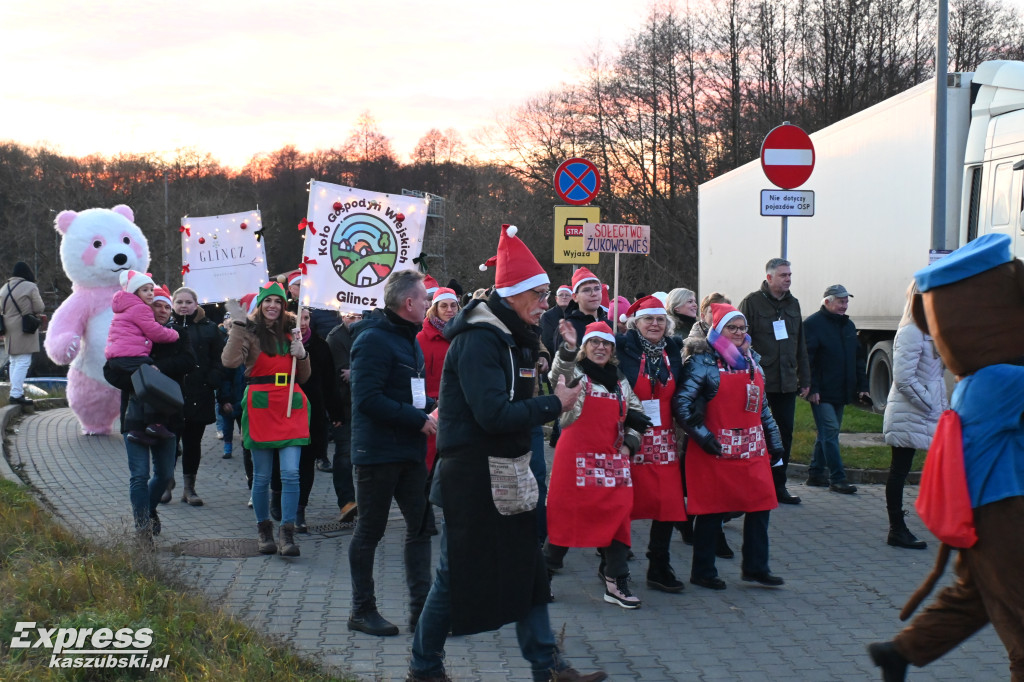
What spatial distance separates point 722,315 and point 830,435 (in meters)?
3.56


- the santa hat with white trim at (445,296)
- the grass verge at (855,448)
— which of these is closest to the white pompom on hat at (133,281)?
Result: the santa hat with white trim at (445,296)

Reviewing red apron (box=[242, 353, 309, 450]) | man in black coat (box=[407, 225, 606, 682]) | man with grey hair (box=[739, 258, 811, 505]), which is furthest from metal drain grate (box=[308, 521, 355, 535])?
man in black coat (box=[407, 225, 606, 682])

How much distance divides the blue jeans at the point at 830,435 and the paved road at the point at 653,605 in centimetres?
43

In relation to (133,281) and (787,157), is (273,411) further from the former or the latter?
(787,157)

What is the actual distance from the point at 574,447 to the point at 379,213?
2.75 m

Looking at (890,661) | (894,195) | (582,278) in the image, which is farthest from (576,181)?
(890,661)

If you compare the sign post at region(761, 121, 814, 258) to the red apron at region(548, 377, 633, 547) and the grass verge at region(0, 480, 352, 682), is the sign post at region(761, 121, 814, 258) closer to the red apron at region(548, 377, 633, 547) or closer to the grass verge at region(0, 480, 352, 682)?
the red apron at region(548, 377, 633, 547)

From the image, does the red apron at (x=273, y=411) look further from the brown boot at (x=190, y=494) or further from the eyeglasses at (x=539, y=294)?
the eyeglasses at (x=539, y=294)

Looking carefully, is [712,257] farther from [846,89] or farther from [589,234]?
[846,89]

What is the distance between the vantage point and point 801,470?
1057cm

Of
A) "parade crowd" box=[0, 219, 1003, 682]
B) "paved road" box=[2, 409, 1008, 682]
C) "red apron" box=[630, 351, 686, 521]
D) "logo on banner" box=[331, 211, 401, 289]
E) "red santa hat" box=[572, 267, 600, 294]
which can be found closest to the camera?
"parade crowd" box=[0, 219, 1003, 682]

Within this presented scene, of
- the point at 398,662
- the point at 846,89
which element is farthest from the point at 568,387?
the point at 846,89

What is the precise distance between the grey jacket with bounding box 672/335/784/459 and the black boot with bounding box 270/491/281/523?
320 centimetres

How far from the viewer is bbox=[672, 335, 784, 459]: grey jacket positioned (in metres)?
6.45
